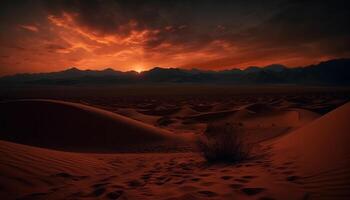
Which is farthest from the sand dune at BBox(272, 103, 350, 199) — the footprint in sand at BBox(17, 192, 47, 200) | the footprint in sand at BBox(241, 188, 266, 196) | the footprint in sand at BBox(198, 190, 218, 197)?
the footprint in sand at BBox(17, 192, 47, 200)

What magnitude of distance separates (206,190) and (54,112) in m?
8.52

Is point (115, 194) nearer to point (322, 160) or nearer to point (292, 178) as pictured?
point (292, 178)

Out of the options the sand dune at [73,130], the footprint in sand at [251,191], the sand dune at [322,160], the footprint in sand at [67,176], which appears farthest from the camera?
the sand dune at [73,130]

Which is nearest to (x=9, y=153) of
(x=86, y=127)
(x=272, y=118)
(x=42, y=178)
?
(x=42, y=178)

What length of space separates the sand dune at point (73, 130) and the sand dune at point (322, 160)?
15.2 feet

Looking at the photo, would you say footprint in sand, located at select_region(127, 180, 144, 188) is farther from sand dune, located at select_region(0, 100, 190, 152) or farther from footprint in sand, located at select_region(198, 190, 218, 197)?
sand dune, located at select_region(0, 100, 190, 152)

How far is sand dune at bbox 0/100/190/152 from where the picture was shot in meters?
9.01

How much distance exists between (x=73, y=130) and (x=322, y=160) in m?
8.35

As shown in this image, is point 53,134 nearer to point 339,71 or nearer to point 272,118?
point 272,118

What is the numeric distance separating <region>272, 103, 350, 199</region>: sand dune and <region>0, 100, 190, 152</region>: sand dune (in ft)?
15.2

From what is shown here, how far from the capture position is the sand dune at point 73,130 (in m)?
9.01

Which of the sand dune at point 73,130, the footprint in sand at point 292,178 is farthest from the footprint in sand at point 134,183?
the sand dune at point 73,130

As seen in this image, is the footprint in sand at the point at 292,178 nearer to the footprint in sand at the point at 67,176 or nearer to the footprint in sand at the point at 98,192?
the footprint in sand at the point at 98,192

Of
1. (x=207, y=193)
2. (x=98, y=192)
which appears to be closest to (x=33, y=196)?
(x=98, y=192)
